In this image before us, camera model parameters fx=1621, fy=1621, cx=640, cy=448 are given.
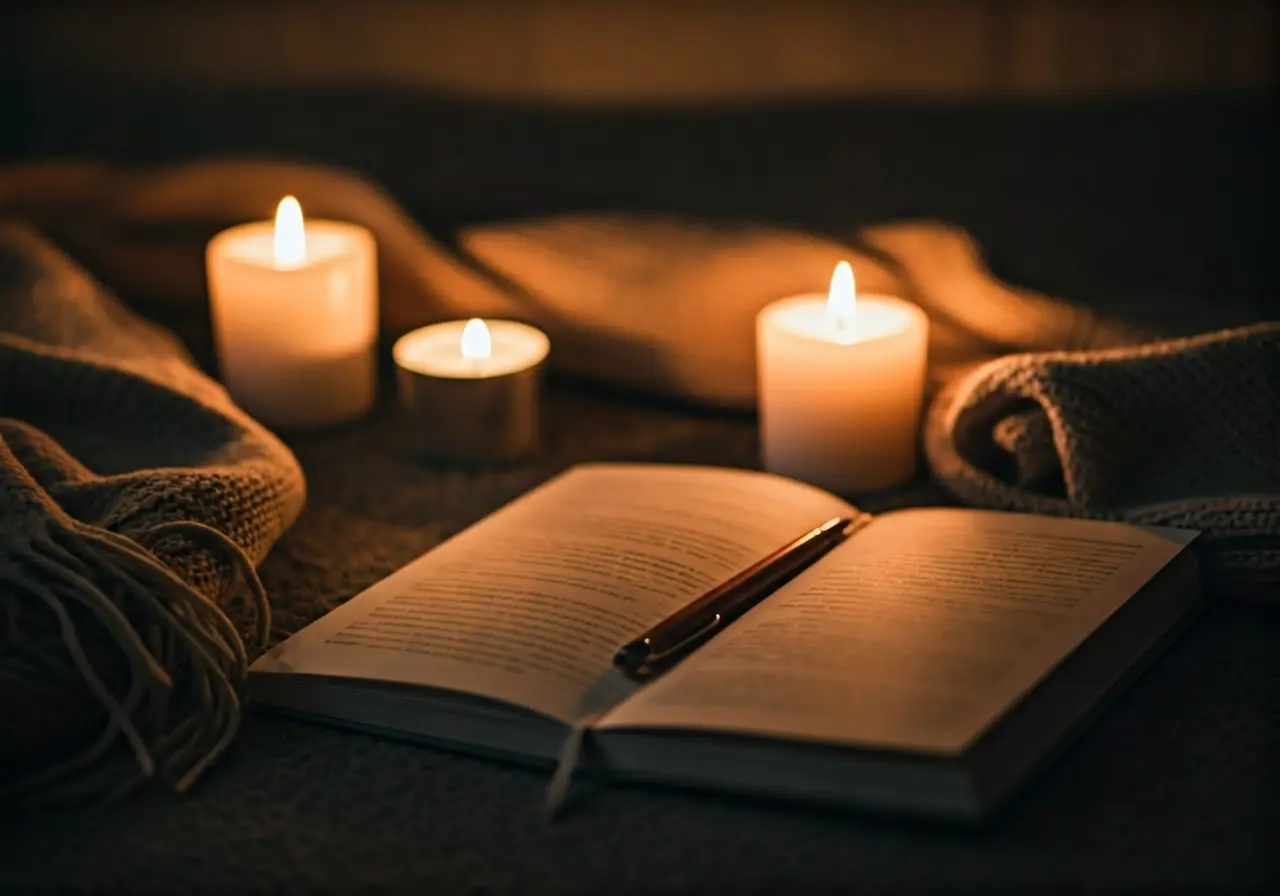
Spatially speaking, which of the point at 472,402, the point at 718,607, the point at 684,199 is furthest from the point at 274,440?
the point at 684,199

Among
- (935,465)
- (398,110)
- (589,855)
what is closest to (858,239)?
(935,465)

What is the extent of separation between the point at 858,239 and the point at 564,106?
0.32 meters

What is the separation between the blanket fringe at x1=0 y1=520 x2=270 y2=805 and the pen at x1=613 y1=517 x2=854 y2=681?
0.18 metres

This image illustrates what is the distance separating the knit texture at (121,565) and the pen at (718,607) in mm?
182

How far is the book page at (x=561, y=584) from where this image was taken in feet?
2.31

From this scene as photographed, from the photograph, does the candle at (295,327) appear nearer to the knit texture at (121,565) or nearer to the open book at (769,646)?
the knit texture at (121,565)

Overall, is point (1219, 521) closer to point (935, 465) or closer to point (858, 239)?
point (935, 465)

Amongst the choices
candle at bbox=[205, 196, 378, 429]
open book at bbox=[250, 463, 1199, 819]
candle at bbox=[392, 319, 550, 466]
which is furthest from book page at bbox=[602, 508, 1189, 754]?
candle at bbox=[205, 196, 378, 429]

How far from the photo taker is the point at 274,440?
0.91 meters

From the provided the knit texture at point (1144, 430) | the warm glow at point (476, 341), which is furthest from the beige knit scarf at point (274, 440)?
the warm glow at point (476, 341)

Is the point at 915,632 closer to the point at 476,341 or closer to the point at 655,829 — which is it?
the point at 655,829

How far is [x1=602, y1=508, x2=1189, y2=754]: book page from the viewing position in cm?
64

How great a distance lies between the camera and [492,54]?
128cm

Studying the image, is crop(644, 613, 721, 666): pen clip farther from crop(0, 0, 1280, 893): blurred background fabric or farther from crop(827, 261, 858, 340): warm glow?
crop(827, 261, 858, 340): warm glow
